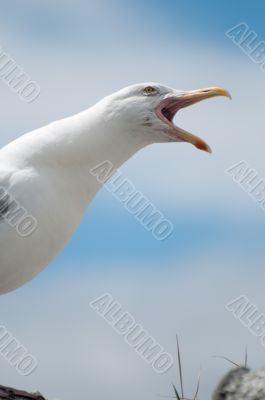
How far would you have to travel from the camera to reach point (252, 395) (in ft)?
19.4

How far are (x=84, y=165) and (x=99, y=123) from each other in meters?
0.47

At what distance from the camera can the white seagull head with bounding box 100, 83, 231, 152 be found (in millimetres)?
8242

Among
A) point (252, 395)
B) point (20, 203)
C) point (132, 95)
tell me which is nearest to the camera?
point (252, 395)

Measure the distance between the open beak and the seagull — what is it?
11 mm

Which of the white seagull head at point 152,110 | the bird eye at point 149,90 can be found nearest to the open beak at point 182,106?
Result: the white seagull head at point 152,110

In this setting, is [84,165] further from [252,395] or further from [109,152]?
[252,395]

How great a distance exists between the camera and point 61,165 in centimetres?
819

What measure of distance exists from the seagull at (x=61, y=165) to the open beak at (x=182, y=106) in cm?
1

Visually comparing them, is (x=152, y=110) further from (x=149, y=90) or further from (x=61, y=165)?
(x=61, y=165)

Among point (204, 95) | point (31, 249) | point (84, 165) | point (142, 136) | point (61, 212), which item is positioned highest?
point (204, 95)

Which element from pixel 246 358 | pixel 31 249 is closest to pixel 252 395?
pixel 246 358

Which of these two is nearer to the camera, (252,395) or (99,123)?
(252,395)

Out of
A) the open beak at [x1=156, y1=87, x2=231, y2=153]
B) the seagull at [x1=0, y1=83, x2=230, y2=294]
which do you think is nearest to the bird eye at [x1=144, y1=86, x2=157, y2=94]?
the seagull at [x1=0, y1=83, x2=230, y2=294]

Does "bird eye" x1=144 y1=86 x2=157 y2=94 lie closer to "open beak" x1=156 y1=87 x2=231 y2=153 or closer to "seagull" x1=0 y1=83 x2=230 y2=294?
"seagull" x1=0 y1=83 x2=230 y2=294
